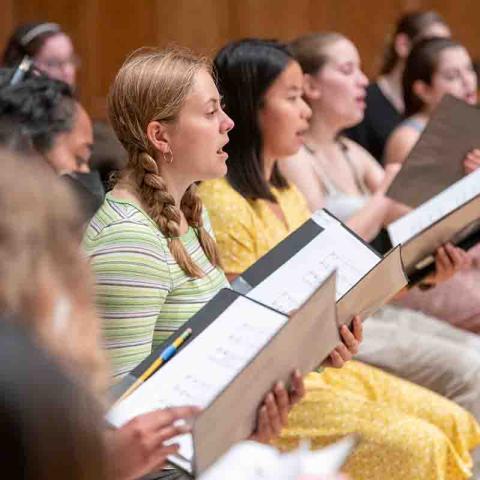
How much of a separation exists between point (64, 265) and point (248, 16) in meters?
4.64

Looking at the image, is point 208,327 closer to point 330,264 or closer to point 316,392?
point 330,264

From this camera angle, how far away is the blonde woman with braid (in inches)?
86.4

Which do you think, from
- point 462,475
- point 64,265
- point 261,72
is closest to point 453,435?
point 462,475

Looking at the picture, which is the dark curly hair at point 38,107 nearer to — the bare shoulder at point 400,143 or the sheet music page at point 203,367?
the sheet music page at point 203,367

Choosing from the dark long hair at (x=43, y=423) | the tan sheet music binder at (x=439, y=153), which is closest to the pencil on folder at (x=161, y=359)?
the dark long hair at (x=43, y=423)

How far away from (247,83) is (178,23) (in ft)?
8.32

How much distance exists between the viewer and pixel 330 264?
7.82ft

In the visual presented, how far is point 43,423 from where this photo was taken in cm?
112

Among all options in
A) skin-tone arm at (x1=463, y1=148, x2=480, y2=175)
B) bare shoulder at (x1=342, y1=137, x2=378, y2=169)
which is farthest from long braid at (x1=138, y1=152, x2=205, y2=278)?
bare shoulder at (x1=342, y1=137, x2=378, y2=169)

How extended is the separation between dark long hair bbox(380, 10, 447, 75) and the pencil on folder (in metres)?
3.54

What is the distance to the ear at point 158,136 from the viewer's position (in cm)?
238

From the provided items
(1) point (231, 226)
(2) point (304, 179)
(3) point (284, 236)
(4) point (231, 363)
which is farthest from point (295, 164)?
(4) point (231, 363)

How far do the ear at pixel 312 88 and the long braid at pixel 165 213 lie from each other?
1537 mm

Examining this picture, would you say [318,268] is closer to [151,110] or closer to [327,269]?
[327,269]
